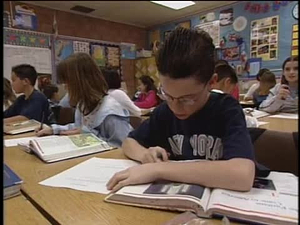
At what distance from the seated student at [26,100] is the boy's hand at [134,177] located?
1.64 m

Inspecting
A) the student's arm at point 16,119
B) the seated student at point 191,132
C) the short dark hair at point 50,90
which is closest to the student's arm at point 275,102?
the seated student at point 191,132

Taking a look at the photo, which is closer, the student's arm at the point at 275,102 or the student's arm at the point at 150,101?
the student's arm at the point at 275,102

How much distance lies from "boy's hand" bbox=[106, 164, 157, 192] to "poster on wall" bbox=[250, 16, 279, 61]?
3.71 m

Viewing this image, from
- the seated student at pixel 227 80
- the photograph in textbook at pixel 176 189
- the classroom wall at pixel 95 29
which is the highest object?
the classroom wall at pixel 95 29

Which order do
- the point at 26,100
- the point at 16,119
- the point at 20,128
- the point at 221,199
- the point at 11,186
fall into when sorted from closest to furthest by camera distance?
the point at 221,199 < the point at 11,186 < the point at 20,128 < the point at 16,119 < the point at 26,100

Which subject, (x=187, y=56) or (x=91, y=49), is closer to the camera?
(x=187, y=56)

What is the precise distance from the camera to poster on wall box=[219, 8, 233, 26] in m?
4.32

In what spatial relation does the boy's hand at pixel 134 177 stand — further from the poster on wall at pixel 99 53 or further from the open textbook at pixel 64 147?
the poster on wall at pixel 99 53

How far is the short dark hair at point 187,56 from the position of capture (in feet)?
2.53

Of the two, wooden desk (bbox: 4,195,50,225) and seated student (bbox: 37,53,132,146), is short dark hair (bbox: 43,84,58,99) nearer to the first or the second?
seated student (bbox: 37,53,132,146)

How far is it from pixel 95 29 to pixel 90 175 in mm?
4467

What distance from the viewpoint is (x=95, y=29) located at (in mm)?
4895

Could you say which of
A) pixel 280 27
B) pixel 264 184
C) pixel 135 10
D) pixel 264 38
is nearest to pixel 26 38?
pixel 135 10

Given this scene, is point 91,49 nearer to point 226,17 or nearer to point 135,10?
point 135,10
